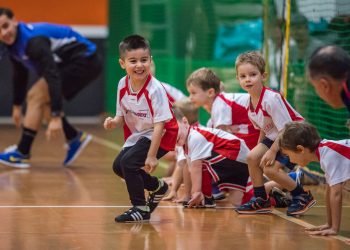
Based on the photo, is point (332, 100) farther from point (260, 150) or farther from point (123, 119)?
point (123, 119)

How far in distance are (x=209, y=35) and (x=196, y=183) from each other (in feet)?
12.0

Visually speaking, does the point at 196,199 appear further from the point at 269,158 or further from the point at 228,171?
the point at 269,158

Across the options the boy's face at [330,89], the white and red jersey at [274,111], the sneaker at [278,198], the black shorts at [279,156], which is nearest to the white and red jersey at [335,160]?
the boy's face at [330,89]

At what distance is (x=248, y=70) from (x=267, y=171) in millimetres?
608

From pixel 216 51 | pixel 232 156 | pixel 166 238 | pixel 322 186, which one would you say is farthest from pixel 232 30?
pixel 166 238

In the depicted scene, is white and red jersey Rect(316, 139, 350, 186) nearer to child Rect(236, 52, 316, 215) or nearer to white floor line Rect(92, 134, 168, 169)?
child Rect(236, 52, 316, 215)

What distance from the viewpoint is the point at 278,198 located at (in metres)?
5.43

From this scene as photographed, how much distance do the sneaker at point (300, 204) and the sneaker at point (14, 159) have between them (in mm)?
3198

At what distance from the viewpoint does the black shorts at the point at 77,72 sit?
804 cm

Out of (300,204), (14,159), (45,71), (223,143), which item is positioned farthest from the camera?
(14,159)

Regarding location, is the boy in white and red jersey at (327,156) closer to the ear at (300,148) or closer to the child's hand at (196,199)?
the ear at (300,148)

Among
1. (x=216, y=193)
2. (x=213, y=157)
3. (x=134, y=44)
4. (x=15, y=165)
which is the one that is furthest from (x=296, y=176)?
(x=15, y=165)

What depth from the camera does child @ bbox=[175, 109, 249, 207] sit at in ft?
17.6

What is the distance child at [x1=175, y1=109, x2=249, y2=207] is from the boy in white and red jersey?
927 millimetres
